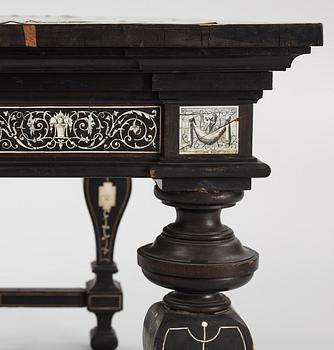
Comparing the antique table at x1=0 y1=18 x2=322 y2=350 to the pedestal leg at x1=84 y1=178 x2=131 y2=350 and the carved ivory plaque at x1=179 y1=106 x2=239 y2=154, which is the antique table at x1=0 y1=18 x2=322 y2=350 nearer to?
the carved ivory plaque at x1=179 y1=106 x2=239 y2=154

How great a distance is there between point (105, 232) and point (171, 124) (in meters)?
1.34

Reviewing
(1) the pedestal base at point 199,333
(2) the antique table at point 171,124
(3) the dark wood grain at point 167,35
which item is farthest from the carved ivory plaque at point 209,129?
(1) the pedestal base at point 199,333

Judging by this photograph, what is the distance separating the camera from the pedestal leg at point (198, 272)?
229 centimetres

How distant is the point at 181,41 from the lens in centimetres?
215

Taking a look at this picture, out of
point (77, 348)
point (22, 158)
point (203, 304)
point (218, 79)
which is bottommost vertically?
point (77, 348)

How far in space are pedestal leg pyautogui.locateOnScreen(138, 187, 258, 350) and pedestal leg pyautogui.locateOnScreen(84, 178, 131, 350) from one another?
116cm

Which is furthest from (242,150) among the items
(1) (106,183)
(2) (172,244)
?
(1) (106,183)

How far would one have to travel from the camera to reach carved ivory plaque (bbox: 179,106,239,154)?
7.40 ft

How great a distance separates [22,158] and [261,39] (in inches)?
19.9

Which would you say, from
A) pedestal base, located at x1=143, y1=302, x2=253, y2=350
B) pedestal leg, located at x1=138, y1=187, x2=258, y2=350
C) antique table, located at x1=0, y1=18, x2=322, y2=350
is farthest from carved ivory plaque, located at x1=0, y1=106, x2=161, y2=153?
pedestal base, located at x1=143, y1=302, x2=253, y2=350

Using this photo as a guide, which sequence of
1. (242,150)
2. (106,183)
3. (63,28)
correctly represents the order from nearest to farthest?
(63,28), (242,150), (106,183)

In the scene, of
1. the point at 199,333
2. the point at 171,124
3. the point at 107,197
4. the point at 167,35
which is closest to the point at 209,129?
the point at 171,124

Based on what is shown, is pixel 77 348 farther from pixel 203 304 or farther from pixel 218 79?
pixel 218 79

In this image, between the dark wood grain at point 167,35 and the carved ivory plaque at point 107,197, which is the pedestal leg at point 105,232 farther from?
the dark wood grain at point 167,35
